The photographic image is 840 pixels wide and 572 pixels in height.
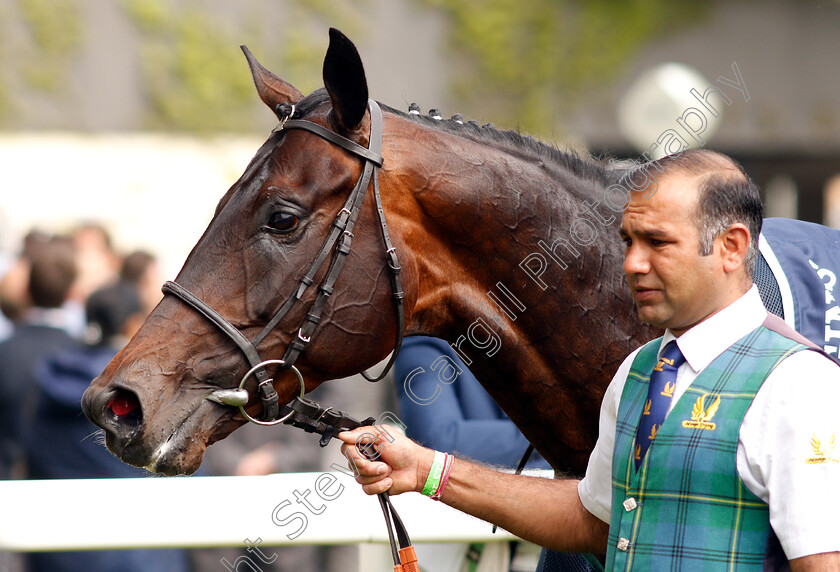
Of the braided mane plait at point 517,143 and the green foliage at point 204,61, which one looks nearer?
the braided mane plait at point 517,143

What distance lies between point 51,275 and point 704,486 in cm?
406

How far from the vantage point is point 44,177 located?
8.35m

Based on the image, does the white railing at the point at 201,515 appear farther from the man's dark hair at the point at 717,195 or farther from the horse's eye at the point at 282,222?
the man's dark hair at the point at 717,195

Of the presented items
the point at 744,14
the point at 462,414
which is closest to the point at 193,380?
the point at 462,414

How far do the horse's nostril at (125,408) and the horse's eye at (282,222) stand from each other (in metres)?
0.50

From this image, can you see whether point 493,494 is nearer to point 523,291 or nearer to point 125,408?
point 523,291

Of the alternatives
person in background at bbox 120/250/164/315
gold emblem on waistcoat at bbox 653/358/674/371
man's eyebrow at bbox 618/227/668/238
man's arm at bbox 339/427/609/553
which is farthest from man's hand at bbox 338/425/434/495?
person in background at bbox 120/250/164/315

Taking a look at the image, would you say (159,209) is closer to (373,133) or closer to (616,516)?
(373,133)

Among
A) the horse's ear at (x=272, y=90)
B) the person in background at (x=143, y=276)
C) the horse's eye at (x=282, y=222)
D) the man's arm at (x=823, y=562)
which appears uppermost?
the person in background at (x=143, y=276)

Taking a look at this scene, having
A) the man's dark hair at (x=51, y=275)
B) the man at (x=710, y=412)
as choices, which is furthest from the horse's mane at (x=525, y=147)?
the man's dark hair at (x=51, y=275)

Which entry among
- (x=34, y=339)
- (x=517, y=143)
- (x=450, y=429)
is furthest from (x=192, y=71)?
(x=517, y=143)

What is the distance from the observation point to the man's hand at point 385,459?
6.38 ft

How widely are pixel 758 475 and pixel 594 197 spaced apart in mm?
1087

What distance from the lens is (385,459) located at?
6.50 ft
